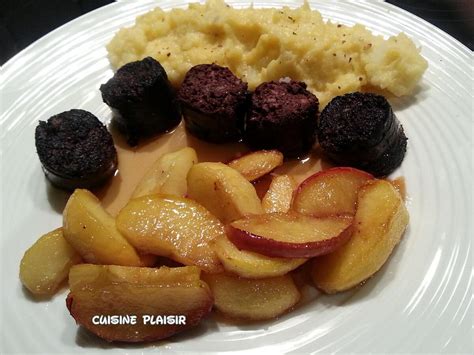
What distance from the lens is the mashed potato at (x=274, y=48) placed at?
4086mm

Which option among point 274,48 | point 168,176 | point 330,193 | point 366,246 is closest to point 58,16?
point 274,48

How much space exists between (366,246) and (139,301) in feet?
4.20

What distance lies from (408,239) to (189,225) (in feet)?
4.43

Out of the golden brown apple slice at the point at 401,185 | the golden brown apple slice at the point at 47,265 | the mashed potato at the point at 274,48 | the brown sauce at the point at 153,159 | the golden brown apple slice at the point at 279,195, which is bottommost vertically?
the golden brown apple slice at the point at 401,185

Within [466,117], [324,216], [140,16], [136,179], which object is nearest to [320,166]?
[324,216]

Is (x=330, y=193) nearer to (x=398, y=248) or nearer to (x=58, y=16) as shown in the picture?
(x=398, y=248)

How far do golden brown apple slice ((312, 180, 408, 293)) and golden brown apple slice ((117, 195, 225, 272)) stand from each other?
0.62m

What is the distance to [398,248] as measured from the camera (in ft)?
10.8

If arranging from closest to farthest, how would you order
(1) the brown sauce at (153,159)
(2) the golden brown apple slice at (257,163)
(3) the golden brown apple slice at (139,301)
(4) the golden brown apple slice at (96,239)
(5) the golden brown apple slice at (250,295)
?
(3) the golden brown apple slice at (139,301)
(5) the golden brown apple slice at (250,295)
(4) the golden brown apple slice at (96,239)
(2) the golden brown apple slice at (257,163)
(1) the brown sauce at (153,159)

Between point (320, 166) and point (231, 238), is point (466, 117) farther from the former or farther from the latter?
point (231, 238)

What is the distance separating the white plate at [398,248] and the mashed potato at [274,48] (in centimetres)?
29

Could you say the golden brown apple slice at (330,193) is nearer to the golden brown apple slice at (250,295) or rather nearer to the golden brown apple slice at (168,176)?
the golden brown apple slice at (250,295)

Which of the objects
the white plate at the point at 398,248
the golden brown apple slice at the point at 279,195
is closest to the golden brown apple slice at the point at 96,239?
the white plate at the point at 398,248

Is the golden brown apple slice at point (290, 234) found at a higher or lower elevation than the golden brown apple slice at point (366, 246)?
higher
